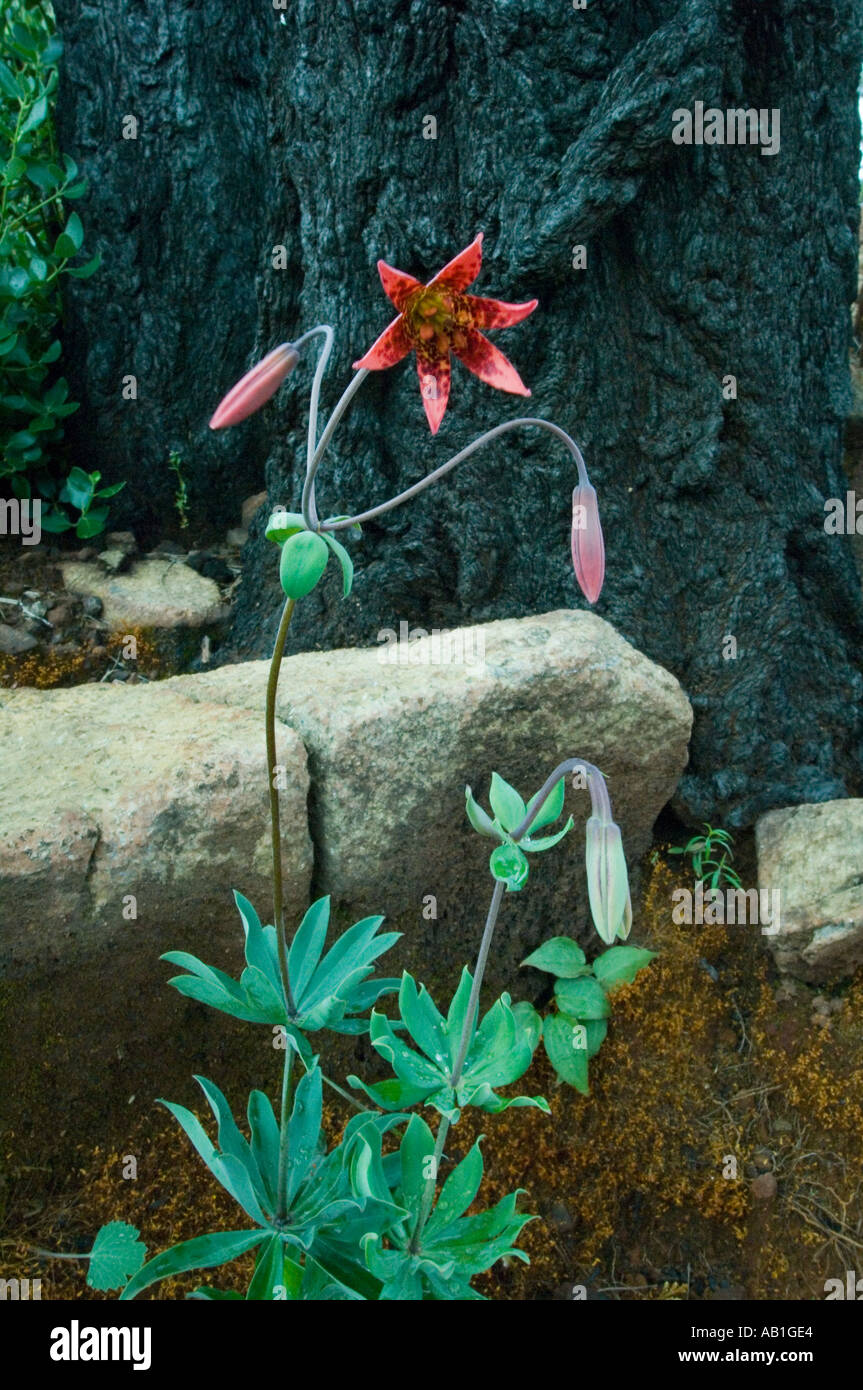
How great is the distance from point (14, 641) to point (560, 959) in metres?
1.62

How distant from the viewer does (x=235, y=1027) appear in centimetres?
229

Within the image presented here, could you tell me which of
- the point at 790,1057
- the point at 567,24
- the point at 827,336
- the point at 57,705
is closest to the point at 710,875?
the point at 790,1057

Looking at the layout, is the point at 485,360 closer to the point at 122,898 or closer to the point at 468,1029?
the point at 468,1029

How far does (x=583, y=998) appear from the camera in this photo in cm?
240

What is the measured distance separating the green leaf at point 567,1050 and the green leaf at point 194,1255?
850 millimetres

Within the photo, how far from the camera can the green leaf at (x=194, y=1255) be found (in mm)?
1605

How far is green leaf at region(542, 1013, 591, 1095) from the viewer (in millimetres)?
2330

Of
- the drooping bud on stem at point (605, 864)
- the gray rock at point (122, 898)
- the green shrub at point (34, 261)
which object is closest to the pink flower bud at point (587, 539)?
the drooping bud on stem at point (605, 864)

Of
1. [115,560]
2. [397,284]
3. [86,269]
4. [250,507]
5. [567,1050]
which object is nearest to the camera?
[397,284]

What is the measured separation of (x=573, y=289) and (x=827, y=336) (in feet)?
2.14

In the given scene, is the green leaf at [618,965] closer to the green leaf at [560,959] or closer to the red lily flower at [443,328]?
the green leaf at [560,959]

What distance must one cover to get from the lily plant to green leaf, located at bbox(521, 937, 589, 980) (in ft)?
1.69

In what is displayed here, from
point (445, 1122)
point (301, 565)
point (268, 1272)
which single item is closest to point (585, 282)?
point (301, 565)
